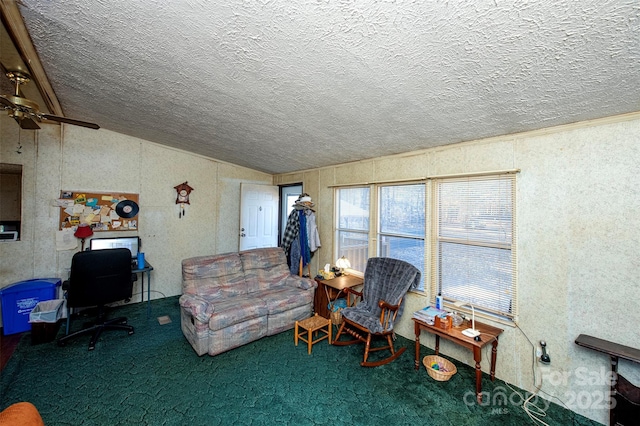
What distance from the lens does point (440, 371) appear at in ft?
7.76

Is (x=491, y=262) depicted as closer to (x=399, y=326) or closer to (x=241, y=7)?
(x=399, y=326)

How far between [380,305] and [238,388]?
1536mm

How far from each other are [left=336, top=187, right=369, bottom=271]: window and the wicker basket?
4.82 ft

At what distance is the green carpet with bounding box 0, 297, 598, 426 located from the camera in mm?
1937

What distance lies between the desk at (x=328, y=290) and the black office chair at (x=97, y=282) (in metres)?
2.34

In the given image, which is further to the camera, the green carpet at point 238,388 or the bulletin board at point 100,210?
the bulletin board at point 100,210

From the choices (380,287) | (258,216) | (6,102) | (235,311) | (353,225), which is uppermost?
(6,102)

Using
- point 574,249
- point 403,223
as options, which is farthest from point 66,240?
point 574,249

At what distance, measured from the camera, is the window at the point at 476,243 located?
7.96ft

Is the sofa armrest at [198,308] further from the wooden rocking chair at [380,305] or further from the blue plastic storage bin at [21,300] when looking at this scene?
the blue plastic storage bin at [21,300]

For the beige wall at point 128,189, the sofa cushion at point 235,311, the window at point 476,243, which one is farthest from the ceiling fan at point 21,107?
the window at point 476,243

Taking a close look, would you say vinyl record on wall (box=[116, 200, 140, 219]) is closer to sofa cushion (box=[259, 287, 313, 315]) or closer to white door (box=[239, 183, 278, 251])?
white door (box=[239, 183, 278, 251])

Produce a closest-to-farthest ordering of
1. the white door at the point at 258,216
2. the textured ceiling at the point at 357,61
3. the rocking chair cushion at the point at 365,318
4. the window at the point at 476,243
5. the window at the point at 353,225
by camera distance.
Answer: the textured ceiling at the point at 357,61 < the window at the point at 476,243 < the rocking chair cushion at the point at 365,318 < the window at the point at 353,225 < the white door at the point at 258,216

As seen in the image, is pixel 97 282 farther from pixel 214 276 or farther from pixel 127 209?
pixel 127 209
